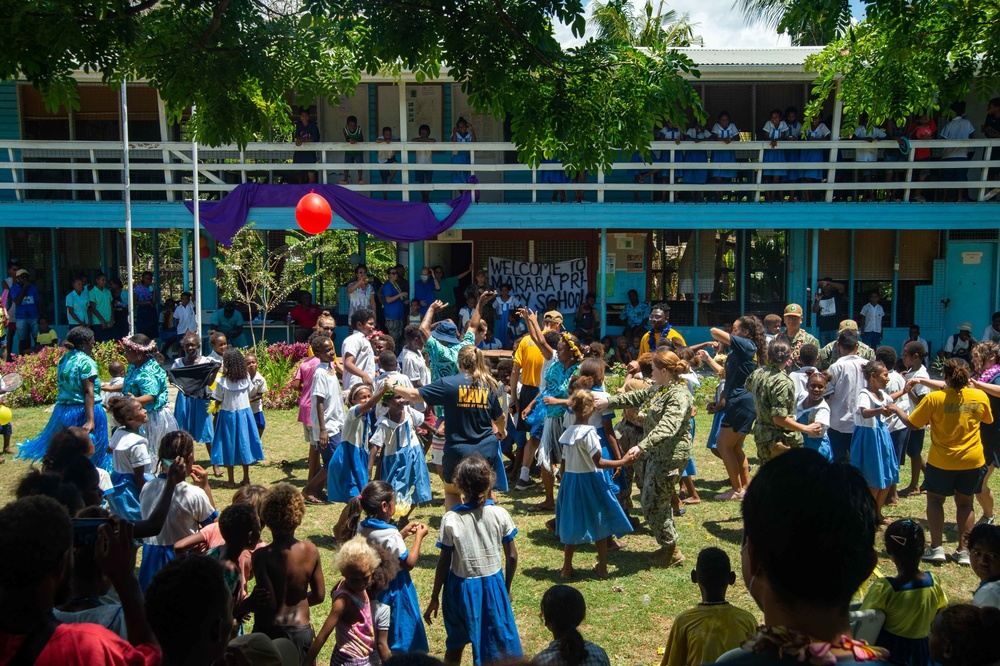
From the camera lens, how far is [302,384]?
9.92 meters

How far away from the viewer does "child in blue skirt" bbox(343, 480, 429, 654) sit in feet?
16.1

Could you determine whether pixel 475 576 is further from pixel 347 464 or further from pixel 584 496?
pixel 347 464

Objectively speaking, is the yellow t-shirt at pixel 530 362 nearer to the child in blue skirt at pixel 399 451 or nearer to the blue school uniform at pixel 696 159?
the child in blue skirt at pixel 399 451

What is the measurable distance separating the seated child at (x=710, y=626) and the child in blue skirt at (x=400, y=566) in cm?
153

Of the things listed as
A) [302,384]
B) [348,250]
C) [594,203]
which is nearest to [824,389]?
[302,384]

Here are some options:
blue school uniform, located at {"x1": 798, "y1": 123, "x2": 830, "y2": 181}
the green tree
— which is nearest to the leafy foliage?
the green tree

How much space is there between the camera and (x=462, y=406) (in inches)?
287

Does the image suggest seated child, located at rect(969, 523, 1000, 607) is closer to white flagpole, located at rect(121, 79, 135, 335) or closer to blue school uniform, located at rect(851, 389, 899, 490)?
blue school uniform, located at rect(851, 389, 899, 490)

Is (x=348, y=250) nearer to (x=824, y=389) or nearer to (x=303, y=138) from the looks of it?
(x=303, y=138)

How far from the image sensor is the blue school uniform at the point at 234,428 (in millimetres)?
9328

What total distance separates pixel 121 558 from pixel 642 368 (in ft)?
18.2

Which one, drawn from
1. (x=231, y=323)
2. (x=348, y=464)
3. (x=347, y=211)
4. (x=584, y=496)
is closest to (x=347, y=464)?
(x=348, y=464)

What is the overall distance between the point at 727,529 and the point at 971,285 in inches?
531

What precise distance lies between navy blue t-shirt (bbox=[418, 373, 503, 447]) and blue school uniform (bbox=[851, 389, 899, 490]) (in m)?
3.48
